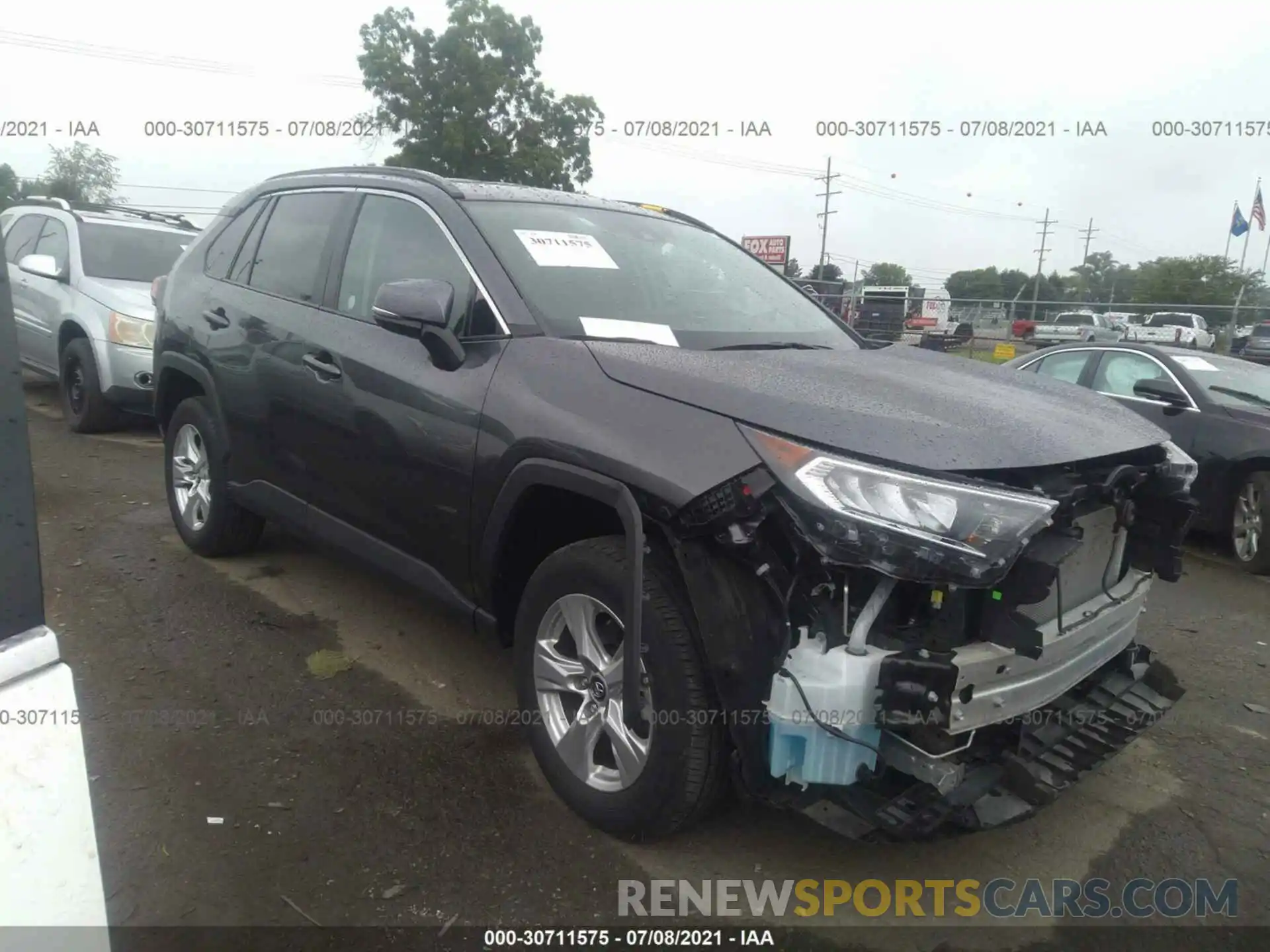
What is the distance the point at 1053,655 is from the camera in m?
2.38

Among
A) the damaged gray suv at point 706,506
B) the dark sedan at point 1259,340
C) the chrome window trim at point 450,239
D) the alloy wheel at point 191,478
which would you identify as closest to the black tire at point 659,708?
the damaged gray suv at point 706,506

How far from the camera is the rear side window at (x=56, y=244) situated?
7.80 meters

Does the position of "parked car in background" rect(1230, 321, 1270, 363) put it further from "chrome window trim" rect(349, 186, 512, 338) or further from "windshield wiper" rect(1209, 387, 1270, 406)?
"chrome window trim" rect(349, 186, 512, 338)

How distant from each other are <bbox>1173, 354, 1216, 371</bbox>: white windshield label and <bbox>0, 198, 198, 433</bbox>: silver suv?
24.4 ft

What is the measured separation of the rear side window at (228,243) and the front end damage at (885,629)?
318cm

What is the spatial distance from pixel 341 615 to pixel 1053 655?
3.08m

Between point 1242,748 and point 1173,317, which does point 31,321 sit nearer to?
point 1242,748

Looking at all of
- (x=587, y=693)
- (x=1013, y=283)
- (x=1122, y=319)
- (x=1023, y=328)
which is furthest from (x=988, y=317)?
(x=1013, y=283)

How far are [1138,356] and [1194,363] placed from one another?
38 cm

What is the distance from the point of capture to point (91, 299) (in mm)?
7312

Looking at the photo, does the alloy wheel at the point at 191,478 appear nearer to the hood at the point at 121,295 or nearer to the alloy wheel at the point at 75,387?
the hood at the point at 121,295

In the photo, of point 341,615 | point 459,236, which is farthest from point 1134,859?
point 341,615

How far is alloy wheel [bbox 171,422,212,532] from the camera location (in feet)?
15.1

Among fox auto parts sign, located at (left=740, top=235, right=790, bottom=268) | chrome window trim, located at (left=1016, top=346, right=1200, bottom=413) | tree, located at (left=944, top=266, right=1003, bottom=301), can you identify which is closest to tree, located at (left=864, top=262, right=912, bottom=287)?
tree, located at (left=944, top=266, right=1003, bottom=301)
